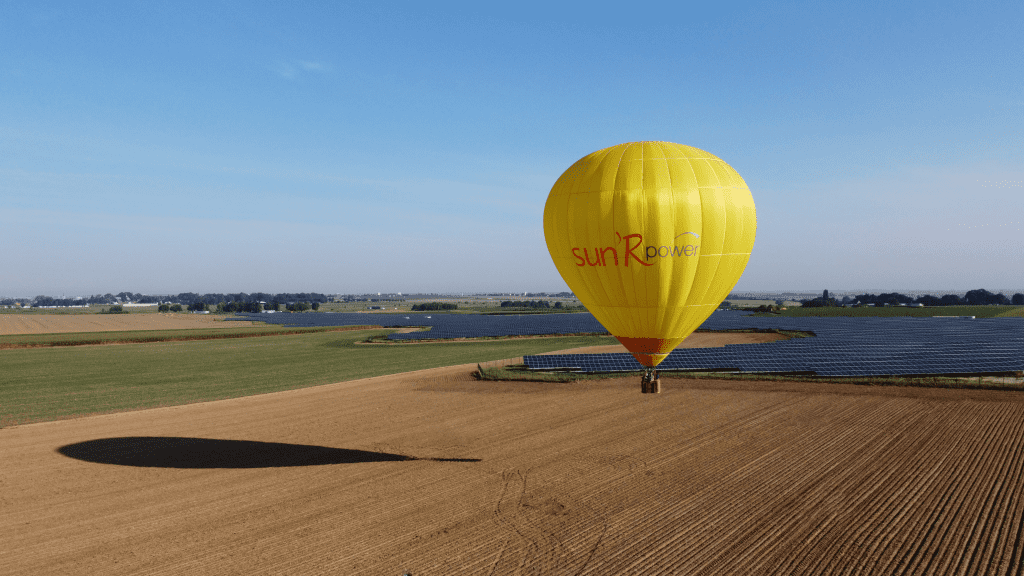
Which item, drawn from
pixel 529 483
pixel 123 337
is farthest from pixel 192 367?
pixel 529 483

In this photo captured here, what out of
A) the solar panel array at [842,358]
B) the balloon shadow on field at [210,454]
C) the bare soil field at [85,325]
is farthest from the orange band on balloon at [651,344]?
the bare soil field at [85,325]

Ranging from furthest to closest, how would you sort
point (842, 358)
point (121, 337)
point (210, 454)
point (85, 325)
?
A: 1. point (85, 325)
2. point (121, 337)
3. point (842, 358)
4. point (210, 454)

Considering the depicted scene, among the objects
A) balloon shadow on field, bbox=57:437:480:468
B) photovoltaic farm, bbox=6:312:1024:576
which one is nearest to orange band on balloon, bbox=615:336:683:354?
photovoltaic farm, bbox=6:312:1024:576

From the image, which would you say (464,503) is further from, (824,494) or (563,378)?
(563,378)

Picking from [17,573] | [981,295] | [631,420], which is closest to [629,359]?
[631,420]

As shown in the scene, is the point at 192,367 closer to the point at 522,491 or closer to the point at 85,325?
the point at 522,491
